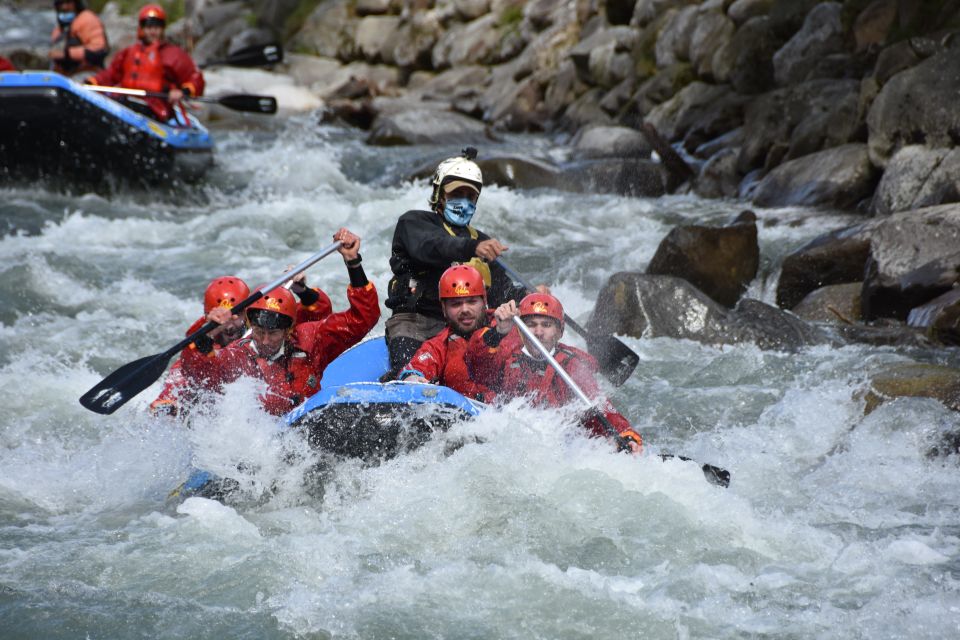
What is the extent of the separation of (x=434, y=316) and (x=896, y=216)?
4.35 meters

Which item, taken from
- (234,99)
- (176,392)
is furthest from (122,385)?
(234,99)

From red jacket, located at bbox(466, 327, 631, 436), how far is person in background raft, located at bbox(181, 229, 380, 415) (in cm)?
81

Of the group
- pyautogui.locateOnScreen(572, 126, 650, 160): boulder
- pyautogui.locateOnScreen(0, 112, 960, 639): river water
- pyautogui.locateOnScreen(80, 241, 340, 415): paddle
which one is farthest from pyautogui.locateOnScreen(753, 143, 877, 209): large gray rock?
pyautogui.locateOnScreen(80, 241, 340, 415): paddle

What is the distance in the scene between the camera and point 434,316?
6199mm

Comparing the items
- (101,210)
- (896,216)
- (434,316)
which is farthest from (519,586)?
(101,210)

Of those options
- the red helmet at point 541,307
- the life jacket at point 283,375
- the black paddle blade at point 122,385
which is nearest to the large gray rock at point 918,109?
the red helmet at point 541,307

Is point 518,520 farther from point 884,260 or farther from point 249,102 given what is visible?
point 249,102

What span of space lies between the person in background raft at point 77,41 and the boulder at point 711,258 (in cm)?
807

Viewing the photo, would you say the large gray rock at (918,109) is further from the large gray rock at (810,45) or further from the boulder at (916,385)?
the boulder at (916,385)

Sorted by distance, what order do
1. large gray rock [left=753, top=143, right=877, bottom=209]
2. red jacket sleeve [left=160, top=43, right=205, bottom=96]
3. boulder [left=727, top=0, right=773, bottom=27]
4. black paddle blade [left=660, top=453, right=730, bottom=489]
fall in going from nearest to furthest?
black paddle blade [left=660, top=453, right=730, bottom=489], large gray rock [left=753, top=143, right=877, bottom=209], red jacket sleeve [left=160, top=43, right=205, bottom=96], boulder [left=727, top=0, right=773, bottom=27]

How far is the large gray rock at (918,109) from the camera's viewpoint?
9539 millimetres

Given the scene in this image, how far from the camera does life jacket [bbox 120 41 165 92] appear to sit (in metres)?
13.0

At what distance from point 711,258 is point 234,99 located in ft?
21.8

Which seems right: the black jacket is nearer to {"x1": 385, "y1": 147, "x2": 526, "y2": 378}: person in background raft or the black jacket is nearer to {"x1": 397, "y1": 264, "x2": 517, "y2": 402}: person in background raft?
{"x1": 385, "y1": 147, "x2": 526, "y2": 378}: person in background raft
